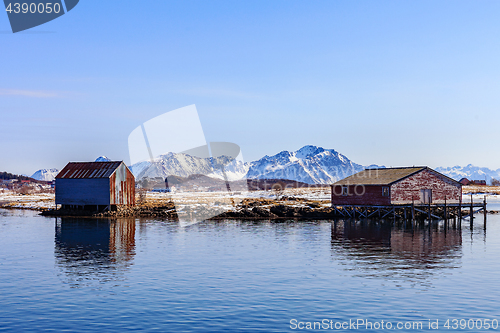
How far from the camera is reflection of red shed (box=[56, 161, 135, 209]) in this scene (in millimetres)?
70312

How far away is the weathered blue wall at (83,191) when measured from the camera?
70.2 metres

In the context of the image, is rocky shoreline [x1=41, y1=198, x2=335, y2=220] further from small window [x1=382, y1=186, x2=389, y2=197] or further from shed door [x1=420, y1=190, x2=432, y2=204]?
shed door [x1=420, y1=190, x2=432, y2=204]

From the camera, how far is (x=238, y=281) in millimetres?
25609

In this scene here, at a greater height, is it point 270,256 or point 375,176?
point 375,176

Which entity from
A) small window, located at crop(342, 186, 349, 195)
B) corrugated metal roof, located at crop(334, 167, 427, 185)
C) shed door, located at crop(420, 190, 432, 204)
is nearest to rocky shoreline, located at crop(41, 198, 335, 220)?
small window, located at crop(342, 186, 349, 195)

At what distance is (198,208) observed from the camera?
77.7 meters

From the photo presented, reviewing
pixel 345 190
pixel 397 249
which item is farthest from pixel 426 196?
pixel 397 249

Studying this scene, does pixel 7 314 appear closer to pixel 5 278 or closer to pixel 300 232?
pixel 5 278

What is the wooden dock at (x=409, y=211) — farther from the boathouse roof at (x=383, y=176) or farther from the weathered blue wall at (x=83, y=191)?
the weathered blue wall at (x=83, y=191)

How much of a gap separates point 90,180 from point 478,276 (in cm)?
5638

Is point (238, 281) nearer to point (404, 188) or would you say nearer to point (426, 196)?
point (404, 188)

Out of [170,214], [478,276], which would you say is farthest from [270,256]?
[170,214]

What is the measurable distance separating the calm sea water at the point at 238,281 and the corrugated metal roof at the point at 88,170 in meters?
24.5

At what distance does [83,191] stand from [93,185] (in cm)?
214
